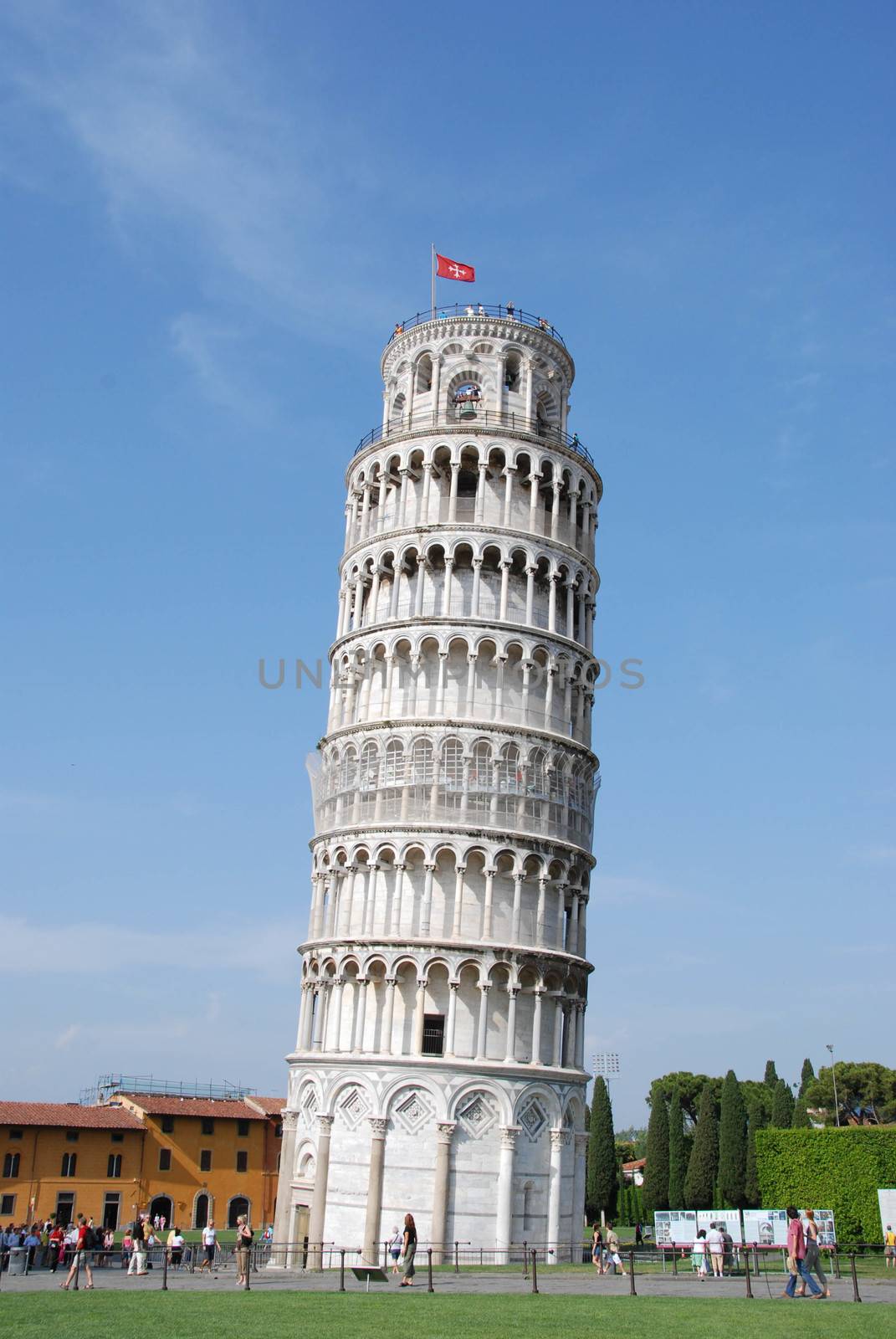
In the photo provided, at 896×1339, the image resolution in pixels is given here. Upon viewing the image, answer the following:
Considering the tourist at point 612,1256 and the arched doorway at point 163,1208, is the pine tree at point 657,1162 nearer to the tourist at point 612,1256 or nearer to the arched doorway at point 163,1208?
the arched doorway at point 163,1208

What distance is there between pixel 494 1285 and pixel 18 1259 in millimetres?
14161

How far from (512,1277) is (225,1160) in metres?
48.3

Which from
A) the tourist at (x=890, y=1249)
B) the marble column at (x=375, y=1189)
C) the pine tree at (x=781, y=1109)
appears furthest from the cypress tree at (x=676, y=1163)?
the marble column at (x=375, y=1189)

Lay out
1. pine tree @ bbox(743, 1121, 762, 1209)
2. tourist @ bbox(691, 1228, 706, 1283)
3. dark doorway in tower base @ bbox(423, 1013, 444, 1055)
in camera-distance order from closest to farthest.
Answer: tourist @ bbox(691, 1228, 706, 1283) → dark doorway in tower base @ bbox(423, 1013, 444, 1055) → pine tree @ bbox(743, 1121, 762, 1209)

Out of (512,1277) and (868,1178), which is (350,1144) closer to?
(512,1277)

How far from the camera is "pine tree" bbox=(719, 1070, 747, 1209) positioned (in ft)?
247

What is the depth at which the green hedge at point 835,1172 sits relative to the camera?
5275 cm

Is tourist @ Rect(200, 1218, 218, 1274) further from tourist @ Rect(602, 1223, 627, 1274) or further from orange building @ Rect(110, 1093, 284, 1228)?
orange building @ Rect(110, 1093, 284, 1228)

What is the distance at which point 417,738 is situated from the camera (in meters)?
45.5

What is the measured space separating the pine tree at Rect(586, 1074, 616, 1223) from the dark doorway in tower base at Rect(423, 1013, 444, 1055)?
1571 inches

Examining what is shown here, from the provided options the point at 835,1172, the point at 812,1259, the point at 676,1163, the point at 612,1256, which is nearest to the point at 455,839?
the point at 612,1256

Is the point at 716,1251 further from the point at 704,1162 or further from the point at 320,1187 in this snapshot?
the point at 704,1162

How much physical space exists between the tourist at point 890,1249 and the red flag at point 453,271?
40339mm

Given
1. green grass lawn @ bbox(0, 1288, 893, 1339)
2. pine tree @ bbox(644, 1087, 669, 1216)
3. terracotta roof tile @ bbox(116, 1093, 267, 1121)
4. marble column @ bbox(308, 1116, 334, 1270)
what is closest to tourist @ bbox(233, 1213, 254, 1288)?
green grass lawn @ bbox(0, 1288, 893, 1339)
